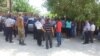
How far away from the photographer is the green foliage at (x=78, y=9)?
20.9 meters

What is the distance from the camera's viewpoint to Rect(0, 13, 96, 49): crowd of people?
1687 centimetres

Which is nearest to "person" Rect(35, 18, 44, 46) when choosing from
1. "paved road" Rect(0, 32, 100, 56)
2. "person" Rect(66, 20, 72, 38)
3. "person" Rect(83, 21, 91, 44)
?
"paved road" Rect(0, 32, 100, 56)

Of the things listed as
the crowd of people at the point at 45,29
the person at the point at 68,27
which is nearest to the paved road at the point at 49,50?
the crowd of people at the point at 45,29

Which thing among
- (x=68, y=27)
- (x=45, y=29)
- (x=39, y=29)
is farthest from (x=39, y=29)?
(x=68, y=27)

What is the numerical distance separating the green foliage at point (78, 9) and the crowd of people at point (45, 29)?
0.60 metres

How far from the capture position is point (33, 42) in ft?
62.1

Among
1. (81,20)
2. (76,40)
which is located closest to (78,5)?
(81,20)

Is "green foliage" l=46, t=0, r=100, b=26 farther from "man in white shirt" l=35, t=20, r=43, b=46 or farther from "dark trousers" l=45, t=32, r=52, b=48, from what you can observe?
"dark trousers" l=45, t=32, r=52, b=48

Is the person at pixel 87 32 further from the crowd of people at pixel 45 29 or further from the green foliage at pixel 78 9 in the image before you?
the green foliage at pixel 78 9

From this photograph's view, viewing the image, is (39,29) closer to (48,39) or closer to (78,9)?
(48,39)

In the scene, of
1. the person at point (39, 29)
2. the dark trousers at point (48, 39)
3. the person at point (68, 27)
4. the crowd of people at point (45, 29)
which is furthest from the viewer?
the person at point (68, 27)

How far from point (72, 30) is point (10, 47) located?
586cm

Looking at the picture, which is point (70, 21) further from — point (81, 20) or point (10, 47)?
point (10, 47)

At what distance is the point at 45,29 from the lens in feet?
54.4
